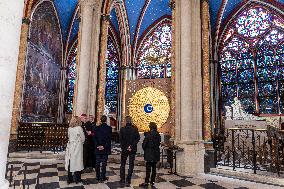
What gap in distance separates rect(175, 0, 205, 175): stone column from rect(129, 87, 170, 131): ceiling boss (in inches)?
124

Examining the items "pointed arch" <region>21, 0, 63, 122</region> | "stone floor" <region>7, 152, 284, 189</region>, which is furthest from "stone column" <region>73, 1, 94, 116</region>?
"pointed arch" <region>21, 0, 63, 122</region>

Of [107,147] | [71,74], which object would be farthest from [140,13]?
[107,147]

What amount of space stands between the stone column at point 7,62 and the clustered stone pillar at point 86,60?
5.99m

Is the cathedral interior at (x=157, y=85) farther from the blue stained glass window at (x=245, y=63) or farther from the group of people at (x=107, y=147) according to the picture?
the group of people at (x=107, y=147)

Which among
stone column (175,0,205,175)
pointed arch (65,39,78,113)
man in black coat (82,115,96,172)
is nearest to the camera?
man in black coat (82,115,96,172)

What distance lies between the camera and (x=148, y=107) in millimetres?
9820

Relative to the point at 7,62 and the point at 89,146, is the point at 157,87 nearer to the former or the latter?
the point at 89,146

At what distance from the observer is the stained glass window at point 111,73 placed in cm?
1675

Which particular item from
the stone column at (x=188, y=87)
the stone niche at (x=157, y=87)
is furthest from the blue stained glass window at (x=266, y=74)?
the stone column at (x=188, y=87)

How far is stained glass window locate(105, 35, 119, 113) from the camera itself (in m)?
16.8

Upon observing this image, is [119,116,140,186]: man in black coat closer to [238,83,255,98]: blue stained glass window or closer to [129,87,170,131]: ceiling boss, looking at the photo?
[129,87,170,131]: ceiling boss

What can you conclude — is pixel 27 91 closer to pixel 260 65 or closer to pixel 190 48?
pixel 190 48

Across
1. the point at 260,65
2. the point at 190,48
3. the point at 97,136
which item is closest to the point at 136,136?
the point at 97,136

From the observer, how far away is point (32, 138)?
391 inches
